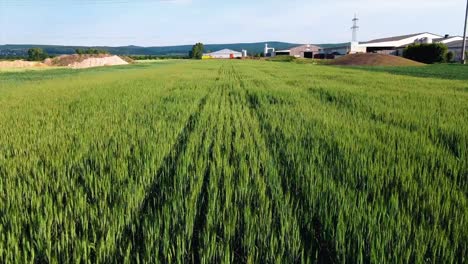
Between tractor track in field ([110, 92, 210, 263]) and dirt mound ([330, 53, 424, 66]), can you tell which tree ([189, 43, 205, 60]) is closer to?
dirt mound ([330, 53, 424, 66])

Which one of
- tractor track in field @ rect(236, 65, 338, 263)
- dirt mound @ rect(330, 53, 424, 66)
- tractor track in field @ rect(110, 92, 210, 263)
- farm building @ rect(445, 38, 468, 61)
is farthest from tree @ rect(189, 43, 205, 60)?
tractor track in field @ rect(236, 65, 338, 263)

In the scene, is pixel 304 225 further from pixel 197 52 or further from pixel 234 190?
pixel 197 52

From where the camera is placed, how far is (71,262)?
143 centimetres

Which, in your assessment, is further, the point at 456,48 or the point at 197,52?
the point at 197,52

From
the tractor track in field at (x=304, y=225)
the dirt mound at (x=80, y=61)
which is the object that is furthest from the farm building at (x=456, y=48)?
the tractor track in field at (x=304, y=225)

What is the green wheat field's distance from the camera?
4.89 feet

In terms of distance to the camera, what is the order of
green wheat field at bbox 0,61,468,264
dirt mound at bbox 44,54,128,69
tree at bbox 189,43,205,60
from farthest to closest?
tree at bbox 189,43,205,60 < dirt mound at bbox 44,54,128,69 < green wheat field at bbox 0,61,468,264

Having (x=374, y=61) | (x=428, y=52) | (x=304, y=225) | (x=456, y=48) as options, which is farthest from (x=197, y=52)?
(x=304, y=225)

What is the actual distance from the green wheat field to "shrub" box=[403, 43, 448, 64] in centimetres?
4507

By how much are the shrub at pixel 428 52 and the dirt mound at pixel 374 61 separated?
646 cm

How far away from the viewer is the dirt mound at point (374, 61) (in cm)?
3784

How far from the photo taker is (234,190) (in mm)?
2180

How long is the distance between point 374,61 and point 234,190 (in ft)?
139

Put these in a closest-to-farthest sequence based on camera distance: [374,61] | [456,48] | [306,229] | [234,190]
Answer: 1. [306,229]
2. [234,190]
3. [374,61]
4. [456,48]
